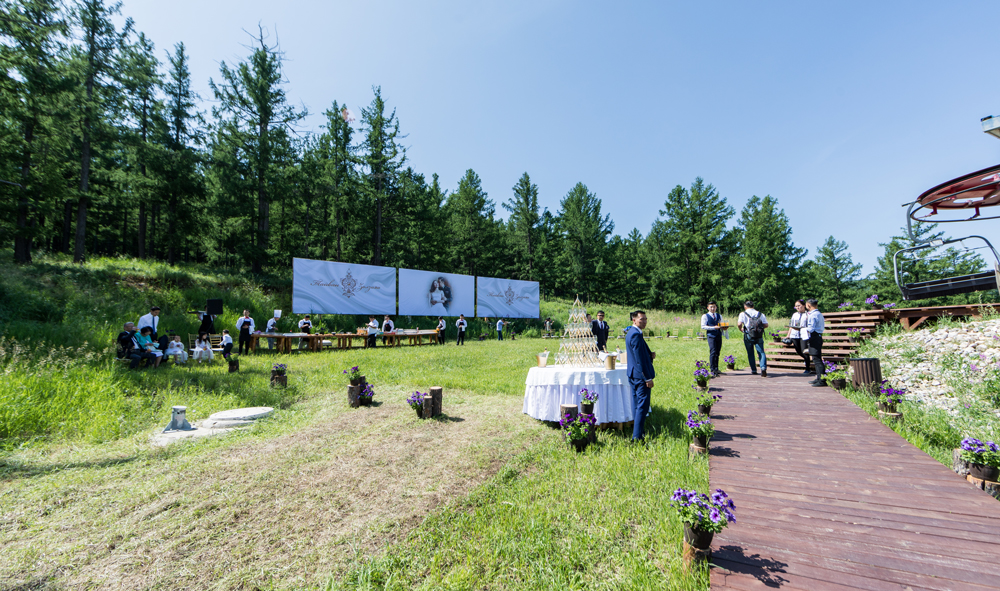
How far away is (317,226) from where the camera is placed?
31203 mm

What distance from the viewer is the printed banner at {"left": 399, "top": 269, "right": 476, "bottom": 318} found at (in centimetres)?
2169

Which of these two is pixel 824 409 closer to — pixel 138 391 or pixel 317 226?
pixel 138 391

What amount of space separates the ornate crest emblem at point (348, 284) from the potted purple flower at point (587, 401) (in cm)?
1693

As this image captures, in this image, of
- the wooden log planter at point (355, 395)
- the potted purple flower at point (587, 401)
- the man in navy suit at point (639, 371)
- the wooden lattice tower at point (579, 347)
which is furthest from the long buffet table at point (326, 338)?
the man in navy suit at point (639, 371)

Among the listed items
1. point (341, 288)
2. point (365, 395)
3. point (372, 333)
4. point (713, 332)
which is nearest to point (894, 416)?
point (713, 332)

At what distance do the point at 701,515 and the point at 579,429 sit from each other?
99.5 inches

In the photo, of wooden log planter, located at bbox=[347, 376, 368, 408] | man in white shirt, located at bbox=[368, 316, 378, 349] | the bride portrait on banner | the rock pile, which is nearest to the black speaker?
man in white shirt, located at bbox=[368, 316, 378, 349]

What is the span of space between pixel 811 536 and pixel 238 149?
1127 inches

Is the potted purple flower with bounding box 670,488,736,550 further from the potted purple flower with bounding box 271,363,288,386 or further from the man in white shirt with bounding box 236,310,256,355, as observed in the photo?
the man in white shirt with bounding box 236,310,256,355

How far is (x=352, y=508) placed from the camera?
144 inches

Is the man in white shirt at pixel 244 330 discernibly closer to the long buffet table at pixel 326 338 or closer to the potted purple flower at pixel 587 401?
the long buffet table at pixel 326 338

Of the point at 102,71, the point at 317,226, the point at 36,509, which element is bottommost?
the point at 36,509

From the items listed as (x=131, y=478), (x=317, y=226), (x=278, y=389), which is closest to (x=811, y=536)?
(x=131, y=478)

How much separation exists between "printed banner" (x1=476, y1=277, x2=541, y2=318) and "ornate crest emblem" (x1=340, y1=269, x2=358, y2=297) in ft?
27.1
